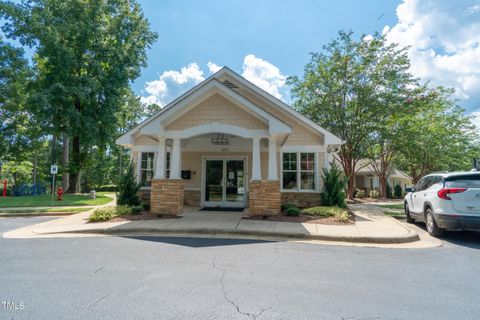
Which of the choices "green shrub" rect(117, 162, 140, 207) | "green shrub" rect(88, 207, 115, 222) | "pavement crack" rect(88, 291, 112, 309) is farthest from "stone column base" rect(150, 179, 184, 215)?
"pavement crack" rect(88, 291, 112, 309)

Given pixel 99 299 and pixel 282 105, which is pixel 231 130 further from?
pixel 99 299

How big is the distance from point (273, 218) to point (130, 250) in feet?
15.9

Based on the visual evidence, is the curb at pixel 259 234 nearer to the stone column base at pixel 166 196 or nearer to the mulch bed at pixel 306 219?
the mulch bed at pixel 306 219

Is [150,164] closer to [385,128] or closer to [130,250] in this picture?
[130,250]

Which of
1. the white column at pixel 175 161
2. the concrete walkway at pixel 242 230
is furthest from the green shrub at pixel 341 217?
the white column at pixel 175 161

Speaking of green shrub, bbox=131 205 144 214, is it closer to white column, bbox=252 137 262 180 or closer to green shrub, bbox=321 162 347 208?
white column, bbox=252 137 262 180

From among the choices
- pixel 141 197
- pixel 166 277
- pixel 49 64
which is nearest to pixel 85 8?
pixel 49 64

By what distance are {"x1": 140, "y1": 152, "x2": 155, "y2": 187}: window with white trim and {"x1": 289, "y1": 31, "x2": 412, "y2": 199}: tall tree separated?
437 inches

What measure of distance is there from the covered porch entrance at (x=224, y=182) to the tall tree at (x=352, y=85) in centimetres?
820

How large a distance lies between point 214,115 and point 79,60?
16.5 m

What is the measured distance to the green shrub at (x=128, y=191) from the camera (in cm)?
1072

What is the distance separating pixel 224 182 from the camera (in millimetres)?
12406

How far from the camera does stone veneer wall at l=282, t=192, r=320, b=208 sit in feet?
38.0

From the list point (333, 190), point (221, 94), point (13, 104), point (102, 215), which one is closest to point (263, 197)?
point (333, 190)
